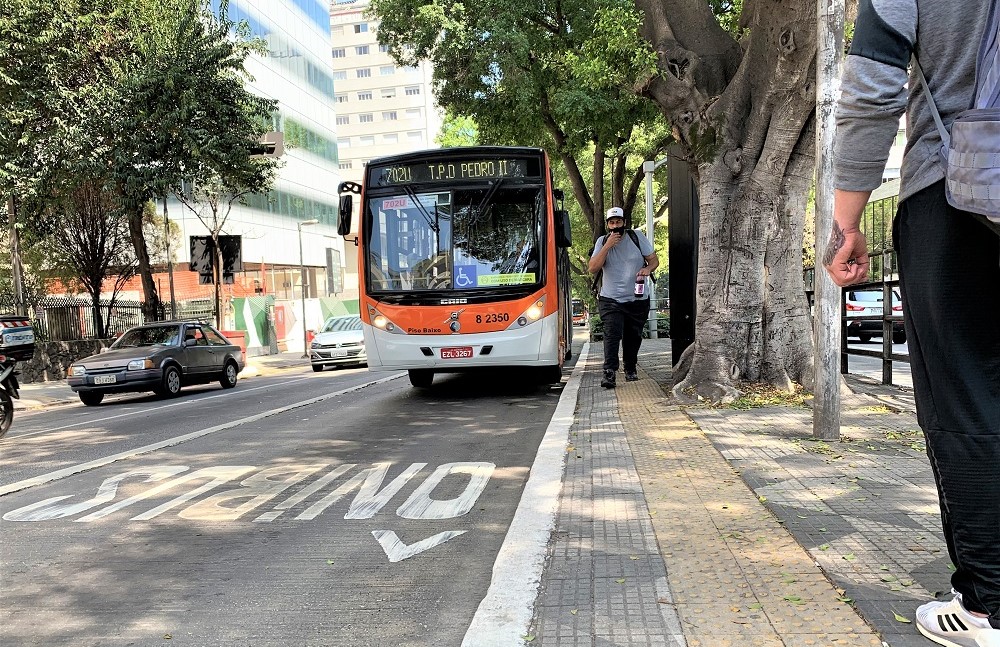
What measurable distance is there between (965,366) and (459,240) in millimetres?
8215

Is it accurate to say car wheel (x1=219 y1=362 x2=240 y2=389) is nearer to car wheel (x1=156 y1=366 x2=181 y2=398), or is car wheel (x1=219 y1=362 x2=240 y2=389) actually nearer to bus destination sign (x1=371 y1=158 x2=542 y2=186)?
car wheel (x1=156 y1=366 x2=181 y2=398)

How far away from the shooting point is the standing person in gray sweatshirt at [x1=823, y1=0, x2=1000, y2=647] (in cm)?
215

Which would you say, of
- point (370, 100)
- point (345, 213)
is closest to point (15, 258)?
point (345, 213)

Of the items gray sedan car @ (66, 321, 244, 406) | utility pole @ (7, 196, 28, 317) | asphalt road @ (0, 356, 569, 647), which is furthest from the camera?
utility pole @ (7, 196, 28, 317)

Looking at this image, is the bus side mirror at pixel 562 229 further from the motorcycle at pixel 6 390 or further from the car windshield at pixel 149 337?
the car windshield at pixel 149 337

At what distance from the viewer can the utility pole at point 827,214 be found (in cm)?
545

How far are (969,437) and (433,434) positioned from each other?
5.66 metres

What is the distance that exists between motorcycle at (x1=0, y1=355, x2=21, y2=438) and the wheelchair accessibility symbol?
17.8 ft

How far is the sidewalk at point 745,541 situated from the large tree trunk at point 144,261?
17.6 metres

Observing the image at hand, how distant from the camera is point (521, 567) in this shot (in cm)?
320

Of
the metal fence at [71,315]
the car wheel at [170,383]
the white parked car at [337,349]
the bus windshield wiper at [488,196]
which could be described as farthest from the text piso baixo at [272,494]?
the metal fence at [71,315]

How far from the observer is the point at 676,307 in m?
10.6

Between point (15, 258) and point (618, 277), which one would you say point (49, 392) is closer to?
point (15, 258)

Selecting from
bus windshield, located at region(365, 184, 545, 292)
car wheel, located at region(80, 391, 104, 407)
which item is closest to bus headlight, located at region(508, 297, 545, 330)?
bus windshield, located at region(365, 184, 545, 292)
